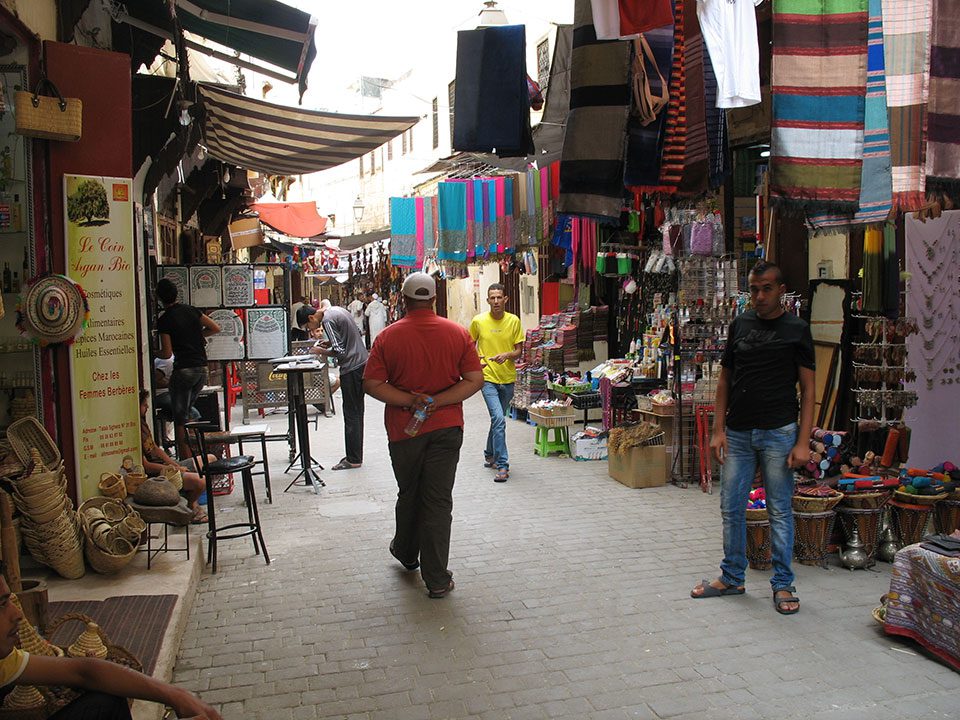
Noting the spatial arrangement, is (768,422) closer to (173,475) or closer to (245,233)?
(173,475)

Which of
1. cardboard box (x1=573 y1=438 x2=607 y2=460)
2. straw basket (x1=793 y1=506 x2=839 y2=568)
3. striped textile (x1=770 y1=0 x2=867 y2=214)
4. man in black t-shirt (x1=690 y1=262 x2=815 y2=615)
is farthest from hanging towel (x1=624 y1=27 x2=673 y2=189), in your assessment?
cardboard box (x1=573 y1=438 x2=607 y2=460)

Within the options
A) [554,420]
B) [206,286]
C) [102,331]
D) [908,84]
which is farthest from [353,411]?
[908,84]

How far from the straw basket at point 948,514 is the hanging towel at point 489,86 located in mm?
3890

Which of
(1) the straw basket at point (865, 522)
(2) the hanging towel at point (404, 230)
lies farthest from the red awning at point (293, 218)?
(1) the straw basket at point (865, 522)

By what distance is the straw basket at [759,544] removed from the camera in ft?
18.2

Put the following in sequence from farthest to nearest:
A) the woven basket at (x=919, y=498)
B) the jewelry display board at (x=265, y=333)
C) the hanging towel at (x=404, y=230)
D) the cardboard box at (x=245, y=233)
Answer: the cardboard box at (x=245, y=233) < the hanging towel at (x=404, y=230) < the jewelry display board at (x=265, y=333) < the woven basket at (x=919, y=498)

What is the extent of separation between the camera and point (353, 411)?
9.33 m

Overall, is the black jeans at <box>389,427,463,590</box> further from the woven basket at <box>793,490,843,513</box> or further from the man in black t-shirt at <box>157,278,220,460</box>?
the man in black t-shirt at <box>157,278,220,460</box>

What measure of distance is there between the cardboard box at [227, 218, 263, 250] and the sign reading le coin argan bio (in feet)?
45.6

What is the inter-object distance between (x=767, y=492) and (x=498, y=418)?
4159 millimetres

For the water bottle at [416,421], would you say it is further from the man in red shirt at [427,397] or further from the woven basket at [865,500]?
the woven basket at [865,500]

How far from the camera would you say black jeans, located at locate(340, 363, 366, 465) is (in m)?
9.33

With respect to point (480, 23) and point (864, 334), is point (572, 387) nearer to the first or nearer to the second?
point (864, 334)

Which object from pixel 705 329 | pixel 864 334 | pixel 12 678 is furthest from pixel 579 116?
pixel 12 678
